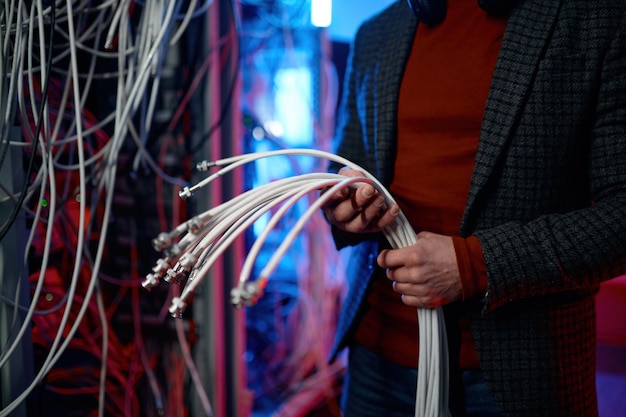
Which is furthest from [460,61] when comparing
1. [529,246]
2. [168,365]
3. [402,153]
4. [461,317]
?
[168,365]

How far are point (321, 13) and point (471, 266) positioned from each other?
205 centimetres

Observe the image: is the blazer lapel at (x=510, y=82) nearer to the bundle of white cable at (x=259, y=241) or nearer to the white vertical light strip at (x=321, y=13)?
the bundle of white cable at (x=259, y=241)

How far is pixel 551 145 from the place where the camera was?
947mm

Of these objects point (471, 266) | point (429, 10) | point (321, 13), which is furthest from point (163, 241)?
point (321, 13)

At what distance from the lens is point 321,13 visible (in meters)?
2.63

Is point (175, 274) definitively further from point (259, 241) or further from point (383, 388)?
point (383, 388)

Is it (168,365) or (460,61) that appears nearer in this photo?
(460,61)

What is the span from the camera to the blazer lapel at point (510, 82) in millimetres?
953

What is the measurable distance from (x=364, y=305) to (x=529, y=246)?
0.43 meters

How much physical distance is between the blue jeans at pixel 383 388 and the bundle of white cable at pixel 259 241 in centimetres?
8

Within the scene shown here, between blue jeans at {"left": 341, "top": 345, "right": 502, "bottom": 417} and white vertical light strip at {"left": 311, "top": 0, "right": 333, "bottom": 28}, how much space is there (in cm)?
187

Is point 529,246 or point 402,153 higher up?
point 402,153

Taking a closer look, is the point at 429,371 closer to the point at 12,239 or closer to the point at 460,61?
the point at 460,61

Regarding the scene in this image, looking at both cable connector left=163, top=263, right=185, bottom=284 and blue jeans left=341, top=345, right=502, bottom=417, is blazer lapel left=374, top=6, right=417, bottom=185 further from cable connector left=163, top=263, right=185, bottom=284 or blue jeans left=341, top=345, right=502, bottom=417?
cable connector left=163, top=263, right=185, bottom=284
